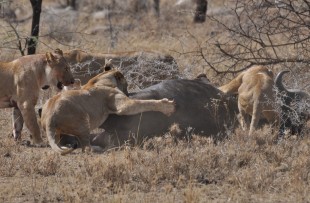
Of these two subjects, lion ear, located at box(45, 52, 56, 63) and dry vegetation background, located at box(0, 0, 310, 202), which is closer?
dry vegetation background, located at box(0, 0, 310, 202)

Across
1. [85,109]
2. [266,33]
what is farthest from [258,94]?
[85,109]

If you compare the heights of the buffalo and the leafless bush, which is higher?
the leafless bush

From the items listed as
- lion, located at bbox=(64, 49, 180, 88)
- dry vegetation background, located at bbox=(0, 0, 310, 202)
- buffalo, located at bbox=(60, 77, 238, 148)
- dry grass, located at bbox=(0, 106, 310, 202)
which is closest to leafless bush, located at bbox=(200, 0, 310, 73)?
lion, located at bbox=(64, 49, 180, 88)

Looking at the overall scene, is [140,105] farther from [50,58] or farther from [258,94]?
[50,58]

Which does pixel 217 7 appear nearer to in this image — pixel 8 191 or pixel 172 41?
pixel 172 41

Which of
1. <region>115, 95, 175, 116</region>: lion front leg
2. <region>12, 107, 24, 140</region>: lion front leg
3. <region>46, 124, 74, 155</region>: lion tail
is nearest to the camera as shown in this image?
<region>46, 124, 74, 155</region>: lion tail

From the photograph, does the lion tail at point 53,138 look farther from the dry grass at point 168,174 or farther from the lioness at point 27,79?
the lioness at point 27,79

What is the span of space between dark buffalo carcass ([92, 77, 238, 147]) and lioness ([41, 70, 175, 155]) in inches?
8.0

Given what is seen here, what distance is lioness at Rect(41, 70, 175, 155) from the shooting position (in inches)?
301

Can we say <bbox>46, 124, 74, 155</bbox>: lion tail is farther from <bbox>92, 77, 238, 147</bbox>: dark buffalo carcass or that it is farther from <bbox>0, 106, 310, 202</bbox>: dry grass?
<bbox>92, 77, 238, 147</bbox>: dark buffalo carcass

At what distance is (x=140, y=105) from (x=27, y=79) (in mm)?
1522

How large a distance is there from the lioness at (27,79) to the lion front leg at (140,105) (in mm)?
1097

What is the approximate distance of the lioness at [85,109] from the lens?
7637mm

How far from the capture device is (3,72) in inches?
344
